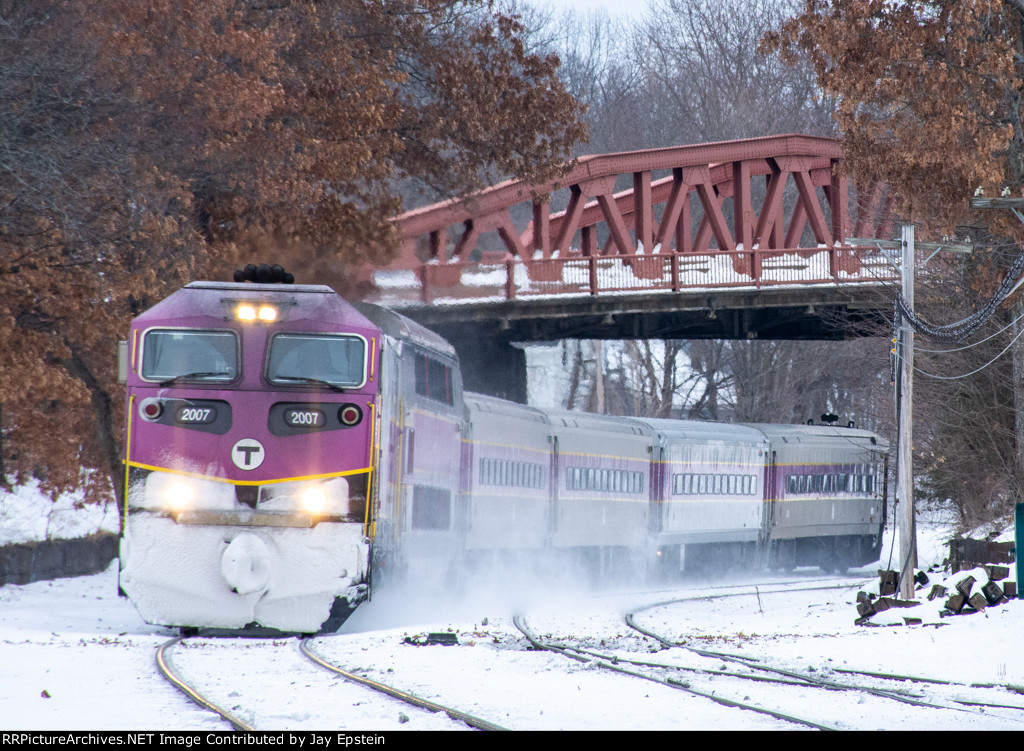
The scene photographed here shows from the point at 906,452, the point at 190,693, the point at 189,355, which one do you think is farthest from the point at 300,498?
the point at 906,452

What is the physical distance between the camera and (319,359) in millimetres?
14023

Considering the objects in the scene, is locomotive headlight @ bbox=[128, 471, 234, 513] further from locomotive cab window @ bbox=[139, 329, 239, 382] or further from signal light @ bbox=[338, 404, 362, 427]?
signal light @ bbox=[338, 404, 362, 427]

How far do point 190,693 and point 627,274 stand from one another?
26.6 metres

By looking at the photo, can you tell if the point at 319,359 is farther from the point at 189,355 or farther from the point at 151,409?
the point at 151,409

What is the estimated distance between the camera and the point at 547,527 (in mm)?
25141

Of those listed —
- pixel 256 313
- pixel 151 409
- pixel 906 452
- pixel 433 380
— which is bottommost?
pixel 906 452

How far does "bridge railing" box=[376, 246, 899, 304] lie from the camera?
3269 centimetres

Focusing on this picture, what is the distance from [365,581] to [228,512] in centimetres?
152

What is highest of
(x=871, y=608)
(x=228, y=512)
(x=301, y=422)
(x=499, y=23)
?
(x=499, y=23)

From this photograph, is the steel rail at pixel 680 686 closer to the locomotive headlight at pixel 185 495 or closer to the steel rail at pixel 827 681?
the steel rail at pixel 827 681

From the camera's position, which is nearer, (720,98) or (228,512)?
(228,512)
